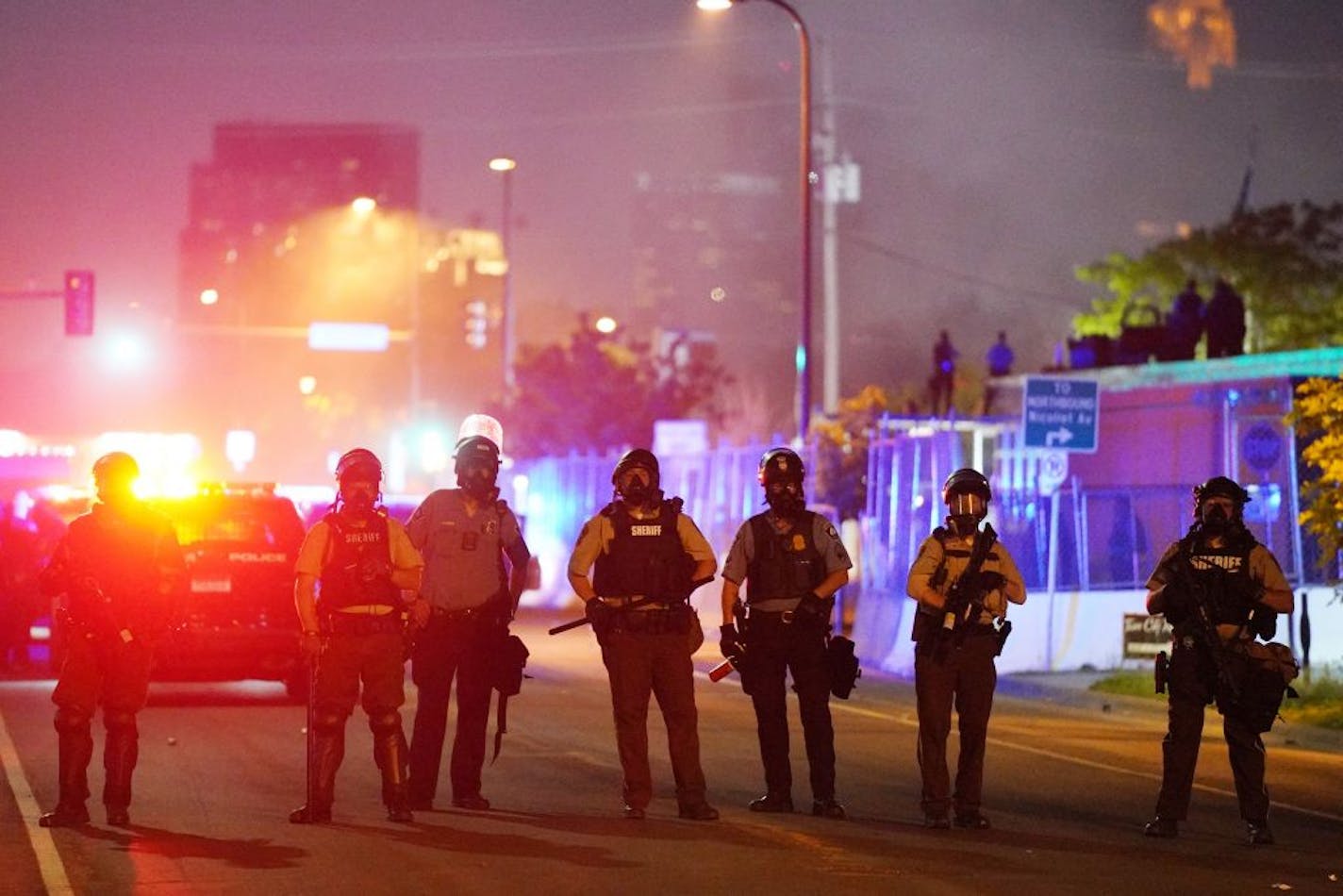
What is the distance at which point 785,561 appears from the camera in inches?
473

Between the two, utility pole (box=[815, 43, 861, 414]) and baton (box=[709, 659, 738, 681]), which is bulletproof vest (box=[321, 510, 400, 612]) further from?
utility pole (box=[815, 43, 861, 414])

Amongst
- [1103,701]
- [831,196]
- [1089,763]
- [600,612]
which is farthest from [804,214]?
[831,196]

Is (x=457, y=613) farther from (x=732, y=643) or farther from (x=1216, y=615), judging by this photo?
(x=1216, y=615)

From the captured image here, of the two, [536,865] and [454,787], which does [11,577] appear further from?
[536,865]

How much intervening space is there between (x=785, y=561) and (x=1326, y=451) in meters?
10.0

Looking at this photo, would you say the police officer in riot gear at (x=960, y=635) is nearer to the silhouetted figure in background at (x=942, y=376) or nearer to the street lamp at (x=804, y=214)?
the street lamp at (x=804, y=214)

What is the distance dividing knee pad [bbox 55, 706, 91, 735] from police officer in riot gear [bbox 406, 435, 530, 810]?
1718 mm

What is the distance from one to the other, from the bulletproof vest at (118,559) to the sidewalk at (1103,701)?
31.1ft

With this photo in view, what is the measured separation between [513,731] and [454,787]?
4.74 m

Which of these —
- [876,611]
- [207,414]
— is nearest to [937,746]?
[876,611]

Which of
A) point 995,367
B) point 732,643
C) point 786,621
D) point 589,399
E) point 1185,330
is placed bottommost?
point 732,643

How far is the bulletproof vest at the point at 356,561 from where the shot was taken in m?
11.4

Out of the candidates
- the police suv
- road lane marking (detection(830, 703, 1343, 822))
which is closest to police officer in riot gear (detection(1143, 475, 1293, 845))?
road lane marking (detection(830, 703, 1343, 822))

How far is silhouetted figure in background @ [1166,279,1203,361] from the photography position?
37125mm
